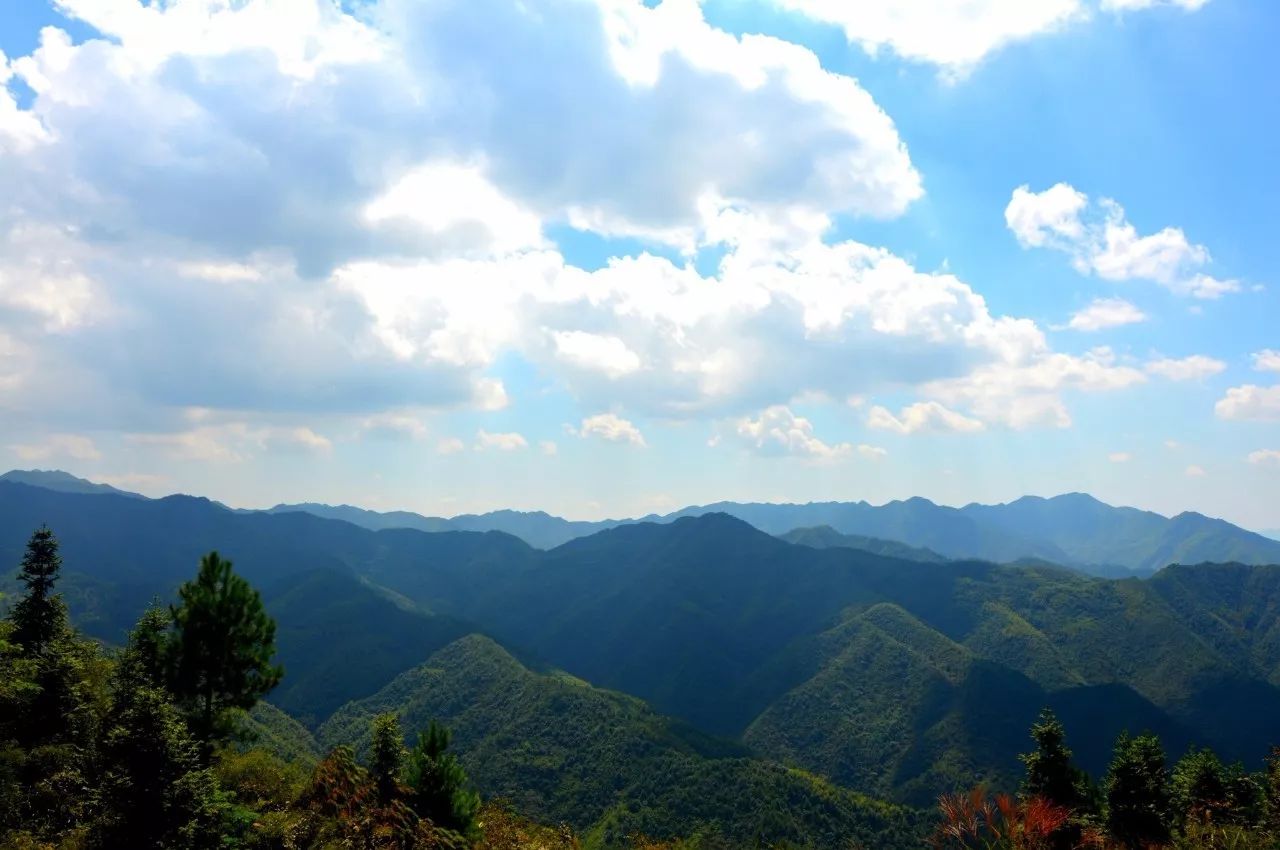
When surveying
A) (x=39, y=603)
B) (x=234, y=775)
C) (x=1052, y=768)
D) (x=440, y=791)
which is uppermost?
(x=39, y=603)

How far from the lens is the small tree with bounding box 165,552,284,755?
32.8 m

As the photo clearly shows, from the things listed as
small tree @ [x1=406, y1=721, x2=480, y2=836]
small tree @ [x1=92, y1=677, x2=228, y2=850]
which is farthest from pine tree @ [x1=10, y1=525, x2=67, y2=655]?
small tree @ [x1=92, y1=677, x2=228, y2=850]

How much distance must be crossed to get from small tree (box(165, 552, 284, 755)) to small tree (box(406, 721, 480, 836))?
27.9ft

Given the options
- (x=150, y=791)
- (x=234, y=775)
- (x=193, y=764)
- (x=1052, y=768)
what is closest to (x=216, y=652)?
(x=234, y=775)

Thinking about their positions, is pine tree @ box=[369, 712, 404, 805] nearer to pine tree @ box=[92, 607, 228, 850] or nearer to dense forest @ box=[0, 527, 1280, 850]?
dense forest @ box=[0, 527, 1280, 850]

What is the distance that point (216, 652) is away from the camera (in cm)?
3325

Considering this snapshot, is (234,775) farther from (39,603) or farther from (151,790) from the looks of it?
(39,603)

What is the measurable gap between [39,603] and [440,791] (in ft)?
113

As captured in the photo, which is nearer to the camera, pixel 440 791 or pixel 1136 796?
pixel 440 791

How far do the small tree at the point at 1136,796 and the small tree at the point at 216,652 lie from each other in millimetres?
61327

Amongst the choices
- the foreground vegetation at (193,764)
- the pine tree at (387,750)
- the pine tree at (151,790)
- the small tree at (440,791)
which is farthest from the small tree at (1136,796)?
the pine tree at (151,790)

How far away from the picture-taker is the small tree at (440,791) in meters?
35.5

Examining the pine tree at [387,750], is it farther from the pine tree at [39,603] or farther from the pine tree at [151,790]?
the pine tree at [39,603]

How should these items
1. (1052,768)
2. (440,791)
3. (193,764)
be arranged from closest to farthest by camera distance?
(193,764) → (440,791) → (1052,768)
